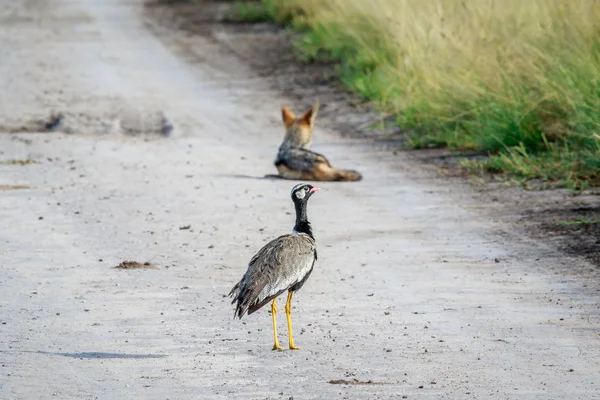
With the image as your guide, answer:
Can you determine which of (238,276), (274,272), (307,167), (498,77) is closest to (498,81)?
(498,77)

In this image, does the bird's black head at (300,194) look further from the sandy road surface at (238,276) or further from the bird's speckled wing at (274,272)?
the sandy road surface at (238,276)

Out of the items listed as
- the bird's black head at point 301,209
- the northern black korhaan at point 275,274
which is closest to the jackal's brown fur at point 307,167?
the bird's black head at point 301,209

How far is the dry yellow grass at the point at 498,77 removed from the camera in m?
14.4

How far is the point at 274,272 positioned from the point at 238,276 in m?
2.29

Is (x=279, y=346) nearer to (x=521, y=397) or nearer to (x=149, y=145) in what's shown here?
(x=521, y=397)

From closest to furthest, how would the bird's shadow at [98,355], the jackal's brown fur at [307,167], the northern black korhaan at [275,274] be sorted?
1. the northern black korhaan at [275,274]
2. the bird's shadow at [98,355]
3. the jackal's brown fur at [307,167]

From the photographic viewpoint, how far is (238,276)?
10.4m

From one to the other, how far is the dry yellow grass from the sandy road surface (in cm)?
105

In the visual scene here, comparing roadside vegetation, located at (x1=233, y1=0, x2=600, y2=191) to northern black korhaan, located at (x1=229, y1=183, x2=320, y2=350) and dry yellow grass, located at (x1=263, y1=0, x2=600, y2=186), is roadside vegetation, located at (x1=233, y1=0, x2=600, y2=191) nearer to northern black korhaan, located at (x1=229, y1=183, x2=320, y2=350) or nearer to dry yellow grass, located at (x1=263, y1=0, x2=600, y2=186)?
dry yellow grass, located at (x1=263, y1=0, x2=600, y2=186)

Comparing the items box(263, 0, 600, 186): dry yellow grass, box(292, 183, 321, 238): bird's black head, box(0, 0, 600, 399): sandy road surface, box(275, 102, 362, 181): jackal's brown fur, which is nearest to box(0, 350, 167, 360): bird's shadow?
box(0, 0, 600, 399): sandy road surface

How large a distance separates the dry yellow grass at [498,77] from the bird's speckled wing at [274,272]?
4.96 metres

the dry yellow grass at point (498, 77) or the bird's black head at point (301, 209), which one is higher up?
the bird's black head at point (301, 209)

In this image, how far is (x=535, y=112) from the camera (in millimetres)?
15398

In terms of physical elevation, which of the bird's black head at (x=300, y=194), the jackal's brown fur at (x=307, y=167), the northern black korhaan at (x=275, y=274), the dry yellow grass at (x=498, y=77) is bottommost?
the jackal's brown fur at (x=307, y=167)
